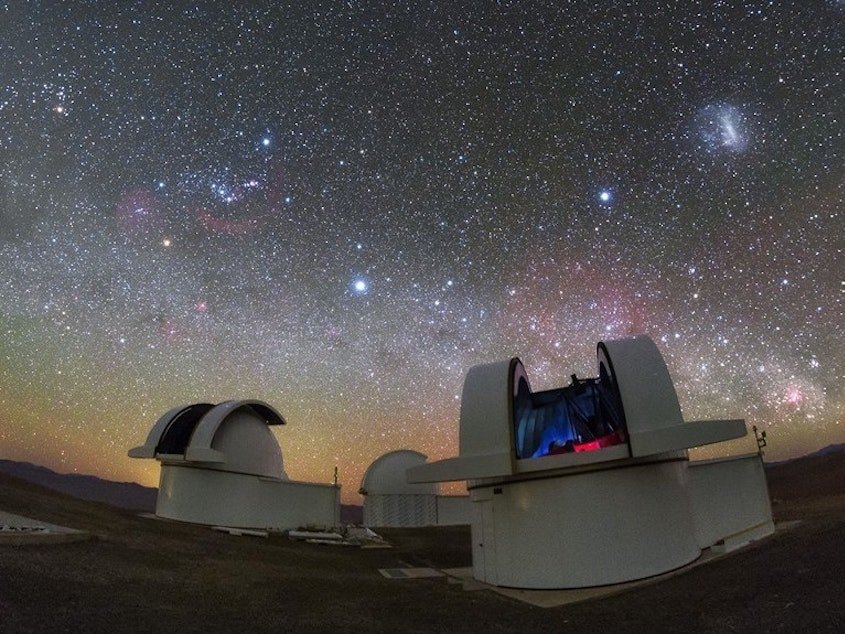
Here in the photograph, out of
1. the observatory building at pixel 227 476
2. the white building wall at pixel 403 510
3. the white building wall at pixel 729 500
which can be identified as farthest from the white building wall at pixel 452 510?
the white building wall at pixel 729 500

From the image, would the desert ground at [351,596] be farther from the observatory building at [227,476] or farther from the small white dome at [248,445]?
the small white dome at [248,445]

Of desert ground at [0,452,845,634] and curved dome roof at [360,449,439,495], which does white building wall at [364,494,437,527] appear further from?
desert ground at [0,452,845,634]

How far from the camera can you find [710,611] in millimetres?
8266

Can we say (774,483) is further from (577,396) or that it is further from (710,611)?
(710,611)

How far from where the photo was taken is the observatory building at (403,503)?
36.8 m

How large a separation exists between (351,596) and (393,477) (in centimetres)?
2782

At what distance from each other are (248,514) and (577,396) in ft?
61.7

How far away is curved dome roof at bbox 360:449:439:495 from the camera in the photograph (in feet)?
124

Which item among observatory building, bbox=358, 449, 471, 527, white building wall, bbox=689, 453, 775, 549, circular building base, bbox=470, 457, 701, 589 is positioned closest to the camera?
circular building base, bbox=470, 457, 701, 589

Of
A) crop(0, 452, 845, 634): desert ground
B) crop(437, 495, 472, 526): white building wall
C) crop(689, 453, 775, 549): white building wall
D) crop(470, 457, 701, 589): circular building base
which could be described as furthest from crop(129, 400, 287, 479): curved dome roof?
crop(689, 453, 775, 549): white building wall

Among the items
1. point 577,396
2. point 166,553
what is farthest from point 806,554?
point 166,553

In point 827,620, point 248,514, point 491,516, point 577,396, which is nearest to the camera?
point 827,620

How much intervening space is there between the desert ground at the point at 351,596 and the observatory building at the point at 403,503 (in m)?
21.7

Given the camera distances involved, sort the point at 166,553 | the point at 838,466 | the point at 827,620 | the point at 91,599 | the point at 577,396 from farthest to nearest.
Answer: the point at 838,466
the point at 577,396
the point at 166,553
the point at 91,599
the point at 827,620
